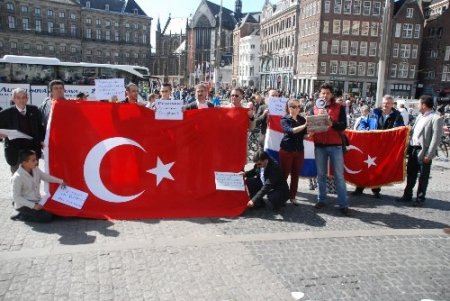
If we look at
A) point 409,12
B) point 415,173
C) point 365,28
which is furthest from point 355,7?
point 415,173

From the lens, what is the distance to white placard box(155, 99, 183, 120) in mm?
6715

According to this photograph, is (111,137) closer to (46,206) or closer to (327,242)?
(46,206)

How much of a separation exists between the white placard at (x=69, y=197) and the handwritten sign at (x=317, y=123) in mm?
3729

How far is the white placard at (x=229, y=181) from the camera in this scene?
6883 millimetres

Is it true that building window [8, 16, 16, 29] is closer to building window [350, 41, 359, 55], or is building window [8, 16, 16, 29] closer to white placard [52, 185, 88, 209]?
building window [350, 41, 359, 55]

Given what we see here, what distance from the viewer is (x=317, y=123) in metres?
6.49

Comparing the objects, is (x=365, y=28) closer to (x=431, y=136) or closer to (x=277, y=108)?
(x=431, y=136)

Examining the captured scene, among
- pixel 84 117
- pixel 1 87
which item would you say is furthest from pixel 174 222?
pixel 1 87

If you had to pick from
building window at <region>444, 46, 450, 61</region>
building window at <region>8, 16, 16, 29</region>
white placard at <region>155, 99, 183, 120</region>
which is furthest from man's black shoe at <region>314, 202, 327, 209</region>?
building window at <region>8, 16, 16, 29</region>

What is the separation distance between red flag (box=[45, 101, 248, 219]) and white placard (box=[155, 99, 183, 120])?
101 mm

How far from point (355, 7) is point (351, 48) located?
20.0ft

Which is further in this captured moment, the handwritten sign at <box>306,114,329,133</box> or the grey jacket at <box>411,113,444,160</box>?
the grey jacket at <box>411,113,444,160</box>

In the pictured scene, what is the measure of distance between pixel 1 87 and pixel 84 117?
768 inches

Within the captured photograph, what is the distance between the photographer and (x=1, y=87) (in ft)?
74.6
